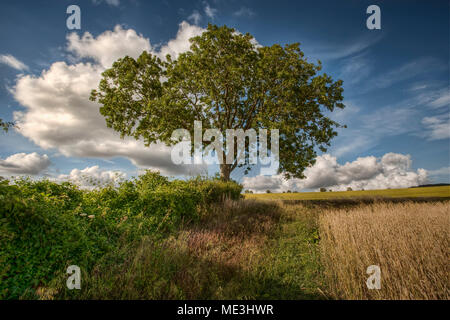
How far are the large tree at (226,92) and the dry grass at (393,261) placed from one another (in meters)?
9.46

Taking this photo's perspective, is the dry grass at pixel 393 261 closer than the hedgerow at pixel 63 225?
No

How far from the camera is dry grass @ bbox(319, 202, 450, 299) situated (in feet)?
13.6

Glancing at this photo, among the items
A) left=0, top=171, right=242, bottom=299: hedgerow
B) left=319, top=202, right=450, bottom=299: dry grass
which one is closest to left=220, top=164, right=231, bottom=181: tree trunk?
left=0, top=171, right=242, bottom=299: hedgerow

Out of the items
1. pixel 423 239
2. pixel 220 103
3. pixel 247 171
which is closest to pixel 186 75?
pixel 220 103

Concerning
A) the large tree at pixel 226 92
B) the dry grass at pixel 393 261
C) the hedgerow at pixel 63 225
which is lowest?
the dry grass at pixel 393 261

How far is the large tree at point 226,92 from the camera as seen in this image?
16.2 meters

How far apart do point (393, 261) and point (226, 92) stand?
15.3 metres

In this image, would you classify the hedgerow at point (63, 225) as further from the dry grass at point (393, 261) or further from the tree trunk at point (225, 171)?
the tree trunk at point (225, 171)

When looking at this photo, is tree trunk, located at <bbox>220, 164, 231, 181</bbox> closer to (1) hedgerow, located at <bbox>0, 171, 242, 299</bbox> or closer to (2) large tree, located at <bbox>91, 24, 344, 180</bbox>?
(2) large tree, located at <bbox>91, 24, 344, 180</bbox>

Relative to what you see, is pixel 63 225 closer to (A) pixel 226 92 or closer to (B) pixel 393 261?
(B) pixel 393 261

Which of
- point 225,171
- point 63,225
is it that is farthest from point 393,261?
point 225,171

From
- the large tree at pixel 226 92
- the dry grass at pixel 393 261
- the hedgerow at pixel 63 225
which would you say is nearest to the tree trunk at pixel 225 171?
the large tree at pixel 226 92
